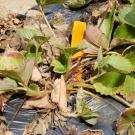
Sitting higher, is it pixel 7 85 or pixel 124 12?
pixel 124 12

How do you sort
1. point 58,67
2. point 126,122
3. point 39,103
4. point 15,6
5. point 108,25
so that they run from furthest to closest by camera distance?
1. point 15,6
2. point 108,25
3. point 58,67
4. point 39,103
5. point 126,122

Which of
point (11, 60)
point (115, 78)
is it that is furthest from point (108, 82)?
point (11, 60)

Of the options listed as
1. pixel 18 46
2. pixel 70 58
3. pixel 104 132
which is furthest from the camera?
pixel 18 46

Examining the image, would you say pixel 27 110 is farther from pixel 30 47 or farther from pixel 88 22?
pixel 88 22

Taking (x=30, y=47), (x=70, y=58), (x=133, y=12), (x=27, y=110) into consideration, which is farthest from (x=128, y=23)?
(x=27, y=110)

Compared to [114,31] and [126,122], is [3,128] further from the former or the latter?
[114,31]

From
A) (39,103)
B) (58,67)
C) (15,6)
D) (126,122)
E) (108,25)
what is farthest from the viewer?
(15,6)

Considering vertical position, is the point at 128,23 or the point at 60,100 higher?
the point at 128,23
